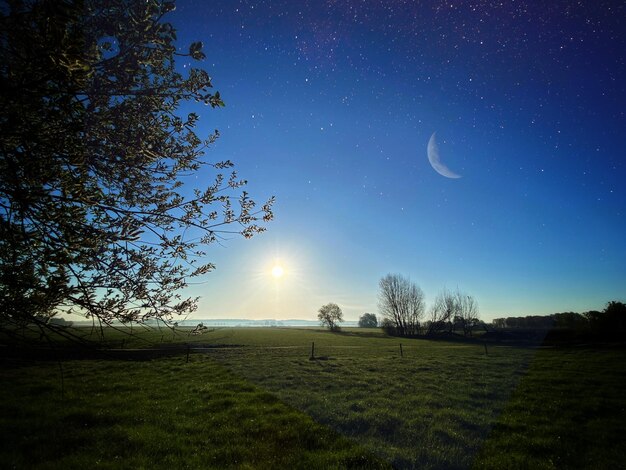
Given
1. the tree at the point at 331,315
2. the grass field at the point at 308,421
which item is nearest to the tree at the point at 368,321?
the tree at the point at 331,315

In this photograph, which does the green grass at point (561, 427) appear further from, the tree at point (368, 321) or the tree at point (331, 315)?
the tree at point (368, 321)

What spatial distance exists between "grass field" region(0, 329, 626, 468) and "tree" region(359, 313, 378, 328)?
588ft

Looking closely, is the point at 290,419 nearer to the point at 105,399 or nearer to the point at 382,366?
the point at 105,399

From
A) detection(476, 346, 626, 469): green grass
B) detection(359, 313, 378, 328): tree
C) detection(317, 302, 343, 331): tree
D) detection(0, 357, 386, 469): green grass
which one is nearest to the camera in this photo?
detection(0, 357, 386, 469): green grass

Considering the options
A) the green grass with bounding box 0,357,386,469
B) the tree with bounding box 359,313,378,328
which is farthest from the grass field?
the tree with bounding box 359,313,378,328

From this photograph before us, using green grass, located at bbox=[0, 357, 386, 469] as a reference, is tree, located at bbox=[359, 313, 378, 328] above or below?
below

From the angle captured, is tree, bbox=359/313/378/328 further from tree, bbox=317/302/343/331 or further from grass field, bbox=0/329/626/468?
grass field, bbox=0/329/626/468

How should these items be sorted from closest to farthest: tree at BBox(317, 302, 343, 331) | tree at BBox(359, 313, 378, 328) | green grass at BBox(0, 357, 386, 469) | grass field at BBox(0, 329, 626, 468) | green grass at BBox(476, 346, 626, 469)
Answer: green grass at BBox(0, 357, 386, 469)
grass field at BBox(0, 329, 626, 468)
green grass at BBox(476, 346, 626, 469)
tree at BBox(317, 302, 343, 331)
tree at BBox(359, 313, 378, 328)

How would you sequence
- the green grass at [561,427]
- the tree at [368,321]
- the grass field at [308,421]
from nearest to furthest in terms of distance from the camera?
the grass field at [308,421], the green grass at [561,427], the tree at [368,321]

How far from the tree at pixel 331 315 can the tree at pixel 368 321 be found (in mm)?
61865

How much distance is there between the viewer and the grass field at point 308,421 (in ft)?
26.3

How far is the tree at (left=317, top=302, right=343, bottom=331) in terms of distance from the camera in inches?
5305

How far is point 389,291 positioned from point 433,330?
18042mm

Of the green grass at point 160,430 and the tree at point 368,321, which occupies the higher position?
the green grass at point 160,430
